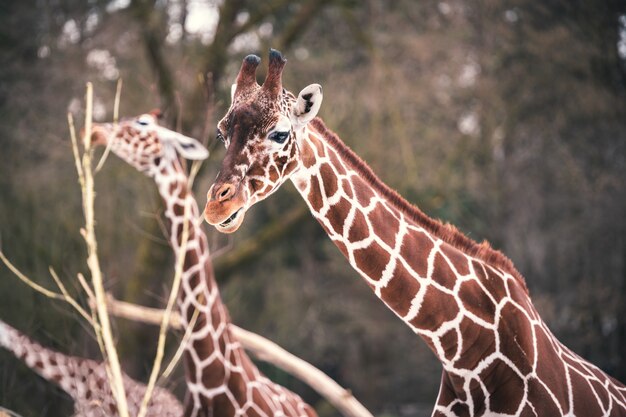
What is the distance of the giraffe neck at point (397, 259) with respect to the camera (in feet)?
9.75

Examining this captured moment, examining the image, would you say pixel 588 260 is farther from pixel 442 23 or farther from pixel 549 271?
pixel 442 23

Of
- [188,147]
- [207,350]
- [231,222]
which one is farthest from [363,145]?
[231,222]

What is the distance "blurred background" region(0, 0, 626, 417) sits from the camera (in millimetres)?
9234

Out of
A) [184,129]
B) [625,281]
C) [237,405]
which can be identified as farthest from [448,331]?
[625,281]

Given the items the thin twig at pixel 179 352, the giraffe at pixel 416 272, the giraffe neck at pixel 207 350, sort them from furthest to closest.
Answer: the giraffe neck at pixel 207 350, the thin twig at pixel 179 352, the giraffe at pixel 416 272

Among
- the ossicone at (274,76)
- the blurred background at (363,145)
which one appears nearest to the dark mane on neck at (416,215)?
the ossicone at (274,76)

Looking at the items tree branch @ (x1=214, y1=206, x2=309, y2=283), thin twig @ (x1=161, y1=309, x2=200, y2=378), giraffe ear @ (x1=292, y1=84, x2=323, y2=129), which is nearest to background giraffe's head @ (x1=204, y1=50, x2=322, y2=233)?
giraffe ear @ (x1=292, y1=84, x2=323, y2=129)

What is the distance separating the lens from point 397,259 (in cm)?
300

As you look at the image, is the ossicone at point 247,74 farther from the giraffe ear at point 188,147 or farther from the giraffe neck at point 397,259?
the giraffe ear at point 188,147

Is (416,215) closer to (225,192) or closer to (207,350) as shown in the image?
(225,192)

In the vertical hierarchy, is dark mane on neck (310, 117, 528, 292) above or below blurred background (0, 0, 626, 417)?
above

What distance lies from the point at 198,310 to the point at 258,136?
1.42 metres

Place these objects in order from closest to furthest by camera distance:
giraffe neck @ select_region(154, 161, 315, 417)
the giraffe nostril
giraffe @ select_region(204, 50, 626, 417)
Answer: the giraffe nostril → giraffe @ select_region(204, 50, 626, 417) → giraffe neck @ select_region(154, 161, 315, 417)

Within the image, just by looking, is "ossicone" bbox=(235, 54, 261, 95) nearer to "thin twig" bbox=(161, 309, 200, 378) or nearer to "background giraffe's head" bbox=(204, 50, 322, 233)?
"background giraffe's head" bbox=(204, 50, 322, 233)
